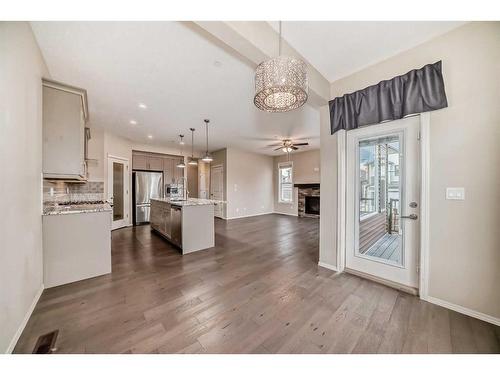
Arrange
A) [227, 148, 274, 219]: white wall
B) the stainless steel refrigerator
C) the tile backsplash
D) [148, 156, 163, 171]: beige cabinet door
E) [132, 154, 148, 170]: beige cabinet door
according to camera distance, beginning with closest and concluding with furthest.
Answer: the tile backsplash, the stainless steel refrigerator, [132, 154, 148, 170]: beige cabinet door, [148, 156, 163, 171]: beige cabinet door, [227, 148, 274, 219]: white wall

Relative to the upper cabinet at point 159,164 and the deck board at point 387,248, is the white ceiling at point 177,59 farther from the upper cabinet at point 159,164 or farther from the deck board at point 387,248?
the upper cabinet at point 159,164

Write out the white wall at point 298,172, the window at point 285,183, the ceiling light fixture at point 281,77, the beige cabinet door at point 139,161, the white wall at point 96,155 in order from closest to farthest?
the ceiling light fixture at point 281,77 < the white wall at point 96,155 < the beige cabinet door at point 139,161 < the white wall at point 298,172 < the window at point 285,183

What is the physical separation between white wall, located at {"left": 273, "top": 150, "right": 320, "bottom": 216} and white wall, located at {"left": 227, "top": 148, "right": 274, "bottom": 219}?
24 cm

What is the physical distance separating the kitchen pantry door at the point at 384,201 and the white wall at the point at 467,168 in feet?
0.61

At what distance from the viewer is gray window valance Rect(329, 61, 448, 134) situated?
1892mm

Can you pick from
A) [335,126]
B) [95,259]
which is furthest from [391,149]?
[95,259]

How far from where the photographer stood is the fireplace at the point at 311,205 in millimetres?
7379

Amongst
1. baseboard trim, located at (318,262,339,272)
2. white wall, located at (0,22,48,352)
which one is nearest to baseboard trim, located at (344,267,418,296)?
baseboard trim, located at (318,262,339,272)

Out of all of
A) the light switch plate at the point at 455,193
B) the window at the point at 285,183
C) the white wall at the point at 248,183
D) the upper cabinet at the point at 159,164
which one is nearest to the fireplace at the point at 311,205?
the window at the point at 285,183

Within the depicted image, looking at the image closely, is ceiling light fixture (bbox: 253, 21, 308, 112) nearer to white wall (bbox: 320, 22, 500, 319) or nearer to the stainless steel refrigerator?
white wall (bbox: 320, 22, 500, 319)

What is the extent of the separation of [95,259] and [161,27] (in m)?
2.91

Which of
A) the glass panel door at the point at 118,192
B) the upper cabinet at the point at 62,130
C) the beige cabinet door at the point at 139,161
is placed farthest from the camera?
the beige cabinet door at the point at 139,161

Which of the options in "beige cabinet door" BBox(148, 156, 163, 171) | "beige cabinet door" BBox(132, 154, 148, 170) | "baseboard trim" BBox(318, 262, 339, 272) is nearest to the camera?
"baseboard trim" BBox(318, 262, 339, 272)

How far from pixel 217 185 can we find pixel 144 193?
2.55 m
